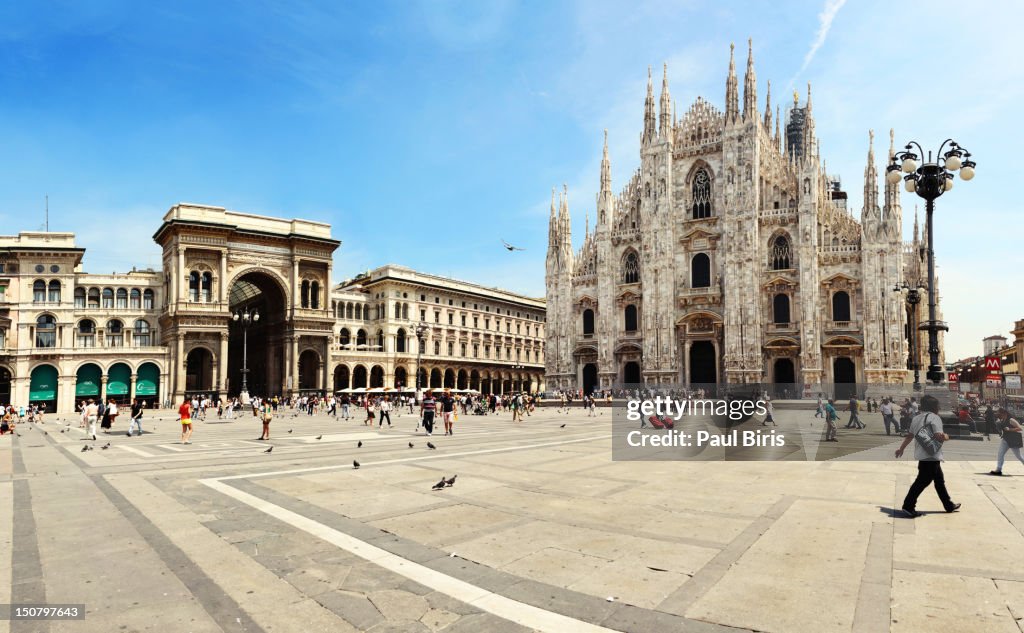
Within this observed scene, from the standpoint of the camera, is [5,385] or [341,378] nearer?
[5,385]

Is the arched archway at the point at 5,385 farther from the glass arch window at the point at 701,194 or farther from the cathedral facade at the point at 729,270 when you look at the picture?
the glass arch window at the point at 701,194

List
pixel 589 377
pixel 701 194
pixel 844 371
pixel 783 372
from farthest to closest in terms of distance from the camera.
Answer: pixel 589 377 → pixel 701 194 → pixel 783 372 → pixel 844 371

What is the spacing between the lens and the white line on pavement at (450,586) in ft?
15.1

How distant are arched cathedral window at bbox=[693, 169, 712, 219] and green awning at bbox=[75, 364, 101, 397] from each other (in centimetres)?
5256

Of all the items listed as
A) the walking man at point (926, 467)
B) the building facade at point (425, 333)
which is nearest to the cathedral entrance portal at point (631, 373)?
the building facade at point (425, 333)

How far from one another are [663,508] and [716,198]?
4743 cm

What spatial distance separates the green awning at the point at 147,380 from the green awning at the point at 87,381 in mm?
3036

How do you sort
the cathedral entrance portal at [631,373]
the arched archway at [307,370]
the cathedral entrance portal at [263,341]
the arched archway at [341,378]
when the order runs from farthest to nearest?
the arched archway at [341,378] < the arched archway at [307,370] < the cathedral entrance portal at [263,341] < the cathedral entrance portal at [631,373]

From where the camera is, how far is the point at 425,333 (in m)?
69.2

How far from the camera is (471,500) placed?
29.4 feet

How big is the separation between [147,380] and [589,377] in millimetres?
39004

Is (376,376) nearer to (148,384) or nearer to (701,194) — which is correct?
(148,384)

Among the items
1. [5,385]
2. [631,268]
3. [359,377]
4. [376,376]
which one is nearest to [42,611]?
[631,268]

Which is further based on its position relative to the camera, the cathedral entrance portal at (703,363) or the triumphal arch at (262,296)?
the triumphal arch at (262,296)
